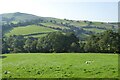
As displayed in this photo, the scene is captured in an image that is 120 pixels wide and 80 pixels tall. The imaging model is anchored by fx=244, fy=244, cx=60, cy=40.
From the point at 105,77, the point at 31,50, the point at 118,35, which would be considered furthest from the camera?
the point at 31,50

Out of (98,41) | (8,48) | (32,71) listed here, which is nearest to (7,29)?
(8,48)

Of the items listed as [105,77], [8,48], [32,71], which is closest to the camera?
[105,77]

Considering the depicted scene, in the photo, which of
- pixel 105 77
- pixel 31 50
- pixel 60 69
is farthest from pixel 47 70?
pixel 31 50

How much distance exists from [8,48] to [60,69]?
69064 mm

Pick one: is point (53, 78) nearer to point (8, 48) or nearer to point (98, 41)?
point (98, 41)

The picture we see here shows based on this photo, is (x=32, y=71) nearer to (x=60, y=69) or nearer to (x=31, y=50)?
(x=60, y=69)

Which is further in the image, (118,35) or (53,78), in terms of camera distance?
(118,35)

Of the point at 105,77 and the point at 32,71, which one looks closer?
the point at 105,77

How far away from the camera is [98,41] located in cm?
7544

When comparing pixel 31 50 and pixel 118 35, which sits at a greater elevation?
pixel 118 35

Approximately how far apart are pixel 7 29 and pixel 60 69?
149 m

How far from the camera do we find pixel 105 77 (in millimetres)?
20328

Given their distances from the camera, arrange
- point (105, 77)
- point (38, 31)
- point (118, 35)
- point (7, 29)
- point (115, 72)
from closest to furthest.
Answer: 1. point (105, 77)
2. point (115, 72)
3. point (118, 35)
4. point (38, 31)
5. point (7, 29)

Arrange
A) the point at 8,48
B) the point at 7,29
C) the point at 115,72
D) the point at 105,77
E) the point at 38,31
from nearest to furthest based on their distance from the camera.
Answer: the point at 105,77, the point at 115,72, the point at 8,48, the point at 38,31, the point at 7,29
